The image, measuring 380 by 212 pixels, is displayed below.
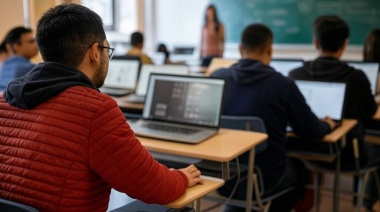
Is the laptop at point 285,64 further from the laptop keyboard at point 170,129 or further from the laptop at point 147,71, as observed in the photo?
the laptop keyboard at point 170,129

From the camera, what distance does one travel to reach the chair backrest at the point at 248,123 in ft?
7.88

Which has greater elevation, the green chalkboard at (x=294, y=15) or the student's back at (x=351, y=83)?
the green chalkboard at (x=294, y=15)

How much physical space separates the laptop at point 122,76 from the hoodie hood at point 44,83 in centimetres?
281

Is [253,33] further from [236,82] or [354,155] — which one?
[354,155]

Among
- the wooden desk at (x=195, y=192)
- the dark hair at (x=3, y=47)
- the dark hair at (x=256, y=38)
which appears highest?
the dark hair at (x=256, y=38)

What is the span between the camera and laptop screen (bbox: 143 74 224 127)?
2.47 meters

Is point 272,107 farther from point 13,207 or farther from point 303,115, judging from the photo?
point 13,207

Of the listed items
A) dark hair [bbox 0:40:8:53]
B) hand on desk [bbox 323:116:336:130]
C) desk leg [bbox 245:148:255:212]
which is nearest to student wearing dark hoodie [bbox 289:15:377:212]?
hand on desk [bbox 323:116:336:130]

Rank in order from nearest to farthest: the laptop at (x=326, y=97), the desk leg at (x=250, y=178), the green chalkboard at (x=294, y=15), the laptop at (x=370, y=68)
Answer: the desk leg at (x=250, y=178) → the laptop at (x=326, y=97) → the laptop at (x=370, y=68) → the green chalkboard at (x=294, y=15)

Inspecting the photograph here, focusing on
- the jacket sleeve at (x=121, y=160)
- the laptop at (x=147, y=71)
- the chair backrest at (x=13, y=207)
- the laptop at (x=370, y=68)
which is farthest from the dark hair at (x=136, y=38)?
the chair backrest at (x=13, y=207)

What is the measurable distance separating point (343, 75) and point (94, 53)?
2008mm

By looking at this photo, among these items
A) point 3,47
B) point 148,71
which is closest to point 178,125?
point 148,71

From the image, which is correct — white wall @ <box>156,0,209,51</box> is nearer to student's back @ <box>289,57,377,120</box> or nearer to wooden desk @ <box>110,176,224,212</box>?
student's back @ <box>289,57,377,120</box>

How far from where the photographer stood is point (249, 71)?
2555mm
